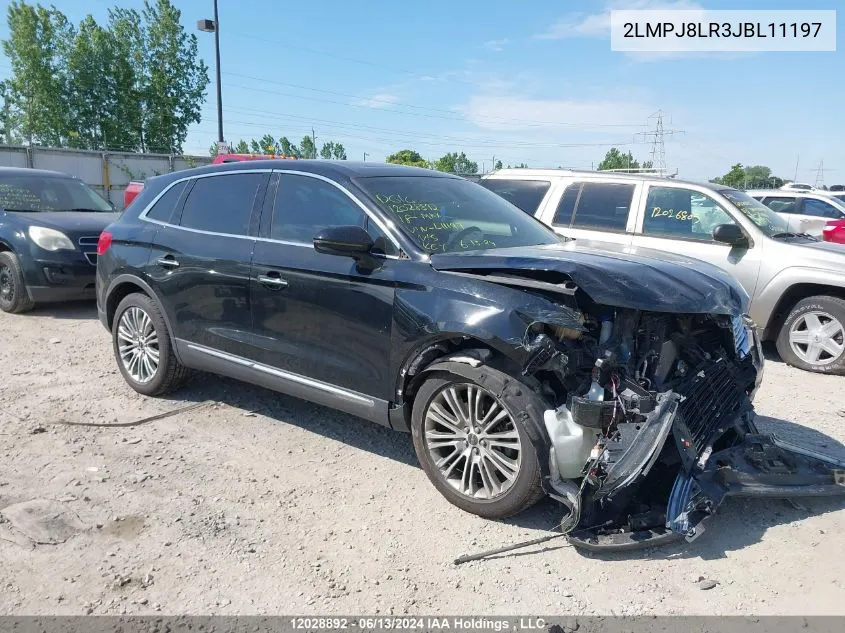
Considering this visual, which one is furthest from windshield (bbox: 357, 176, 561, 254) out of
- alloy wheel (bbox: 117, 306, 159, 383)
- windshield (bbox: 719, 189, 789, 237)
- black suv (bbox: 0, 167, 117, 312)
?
black suv (bbox: 0, 167, 117, 312)

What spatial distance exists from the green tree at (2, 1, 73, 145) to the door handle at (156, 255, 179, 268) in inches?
1599

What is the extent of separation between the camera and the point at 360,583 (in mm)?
3000

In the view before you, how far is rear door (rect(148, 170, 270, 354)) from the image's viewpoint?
4.50m

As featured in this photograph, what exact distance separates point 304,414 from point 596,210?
4086mm

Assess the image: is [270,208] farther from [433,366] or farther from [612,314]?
[612,314]

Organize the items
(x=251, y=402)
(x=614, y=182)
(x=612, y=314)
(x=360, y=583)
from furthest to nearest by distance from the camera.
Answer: (x=614, y=182)
(x=251, y=402)
(x=612, y=314)
(x=360, y=583)

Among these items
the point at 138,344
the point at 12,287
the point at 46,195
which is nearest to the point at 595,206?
the point at 138,344

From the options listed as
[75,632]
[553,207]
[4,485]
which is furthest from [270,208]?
[553,207]

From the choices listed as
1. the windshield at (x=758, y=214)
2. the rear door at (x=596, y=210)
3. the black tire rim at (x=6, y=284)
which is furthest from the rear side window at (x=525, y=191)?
the black tire rim at (x=6, y=284)

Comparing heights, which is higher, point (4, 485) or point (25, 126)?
point (25, 126)

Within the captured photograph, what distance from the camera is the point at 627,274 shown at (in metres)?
3.39

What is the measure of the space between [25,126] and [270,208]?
43900 millimetres

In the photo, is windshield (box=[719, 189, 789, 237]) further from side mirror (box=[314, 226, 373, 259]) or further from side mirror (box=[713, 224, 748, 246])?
side mirror (box=[314, 226, 373, 259])

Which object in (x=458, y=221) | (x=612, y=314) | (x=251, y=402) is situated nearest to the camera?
(x=612, y=314)
